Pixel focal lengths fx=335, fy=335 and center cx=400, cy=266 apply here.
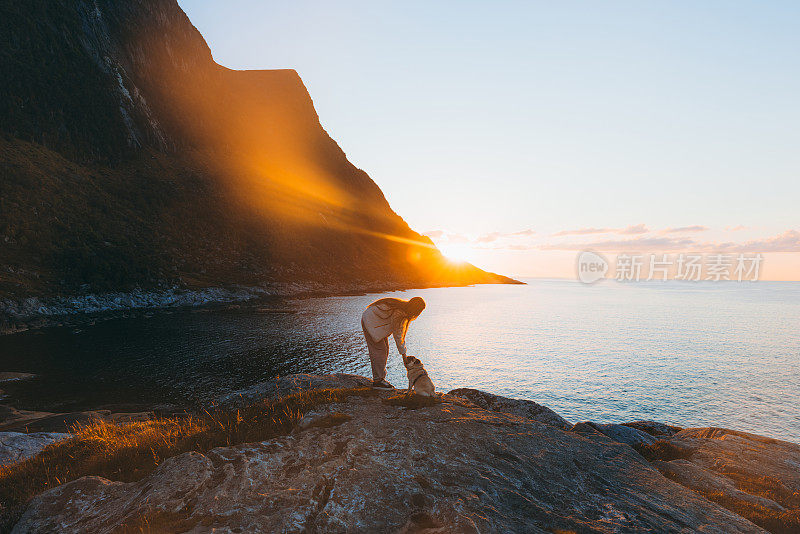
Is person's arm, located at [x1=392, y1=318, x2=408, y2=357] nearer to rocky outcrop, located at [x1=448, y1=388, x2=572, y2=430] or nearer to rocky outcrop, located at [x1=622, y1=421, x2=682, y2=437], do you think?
rocky outcrop, located at [x1=448, y1=388, x2=572, y2=430]

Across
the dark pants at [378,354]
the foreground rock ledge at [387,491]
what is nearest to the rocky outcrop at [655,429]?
the foreground rock ledge at [387,491]

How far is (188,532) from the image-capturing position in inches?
186

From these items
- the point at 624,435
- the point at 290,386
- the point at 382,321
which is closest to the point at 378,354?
the point at 382,321

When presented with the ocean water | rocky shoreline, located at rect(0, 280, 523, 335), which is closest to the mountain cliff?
rocky shoreline, located at rect(0, 280, 523, 335)

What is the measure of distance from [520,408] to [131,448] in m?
14.1

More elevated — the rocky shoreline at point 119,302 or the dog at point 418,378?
the dog at point 418,378

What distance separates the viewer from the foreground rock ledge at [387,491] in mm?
5246

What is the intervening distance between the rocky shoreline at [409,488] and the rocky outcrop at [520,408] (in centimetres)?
467

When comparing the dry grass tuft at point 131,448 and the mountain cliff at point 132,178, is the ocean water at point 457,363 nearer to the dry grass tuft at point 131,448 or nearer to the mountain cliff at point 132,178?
the dry grass tuft at point 131,448

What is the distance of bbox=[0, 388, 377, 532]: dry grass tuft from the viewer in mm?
6680

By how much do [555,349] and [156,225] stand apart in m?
112

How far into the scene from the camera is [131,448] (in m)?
7.84

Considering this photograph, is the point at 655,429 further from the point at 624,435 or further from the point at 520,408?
the point at 520,408

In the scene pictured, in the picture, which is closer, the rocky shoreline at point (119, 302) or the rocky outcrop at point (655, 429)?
the rocky outcrop at point (655, 429)
